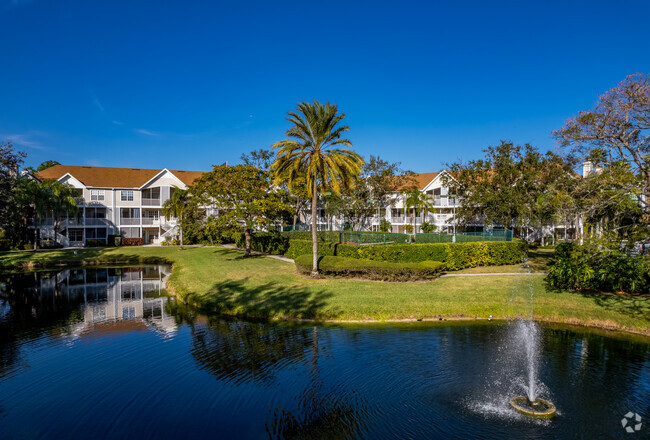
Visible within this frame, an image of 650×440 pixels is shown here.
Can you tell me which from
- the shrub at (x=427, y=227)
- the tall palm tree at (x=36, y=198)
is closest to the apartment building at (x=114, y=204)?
the tall palm tree at (x=36, y=198)

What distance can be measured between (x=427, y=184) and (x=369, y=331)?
46165 millimetres

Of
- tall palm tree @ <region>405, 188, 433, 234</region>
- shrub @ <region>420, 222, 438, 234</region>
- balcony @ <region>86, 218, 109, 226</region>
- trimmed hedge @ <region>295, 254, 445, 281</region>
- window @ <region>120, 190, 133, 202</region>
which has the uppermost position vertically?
window @ <region>120, 190, 133, 202</region>

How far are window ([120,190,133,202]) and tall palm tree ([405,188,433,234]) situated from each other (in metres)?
38.7

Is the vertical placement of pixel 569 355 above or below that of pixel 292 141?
below

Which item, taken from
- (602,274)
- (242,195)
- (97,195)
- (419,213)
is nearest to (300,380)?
(602,274)

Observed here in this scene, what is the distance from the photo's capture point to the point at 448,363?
12359 mm

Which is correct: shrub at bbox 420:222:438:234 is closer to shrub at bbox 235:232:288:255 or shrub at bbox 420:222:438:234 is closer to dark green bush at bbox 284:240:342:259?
shrub at bbox 235:232:288:255

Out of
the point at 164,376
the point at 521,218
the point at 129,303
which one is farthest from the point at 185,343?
the point at 521,218

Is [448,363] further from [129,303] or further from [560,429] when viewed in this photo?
[129,303]

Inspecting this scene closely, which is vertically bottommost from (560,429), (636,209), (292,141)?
(560,429)

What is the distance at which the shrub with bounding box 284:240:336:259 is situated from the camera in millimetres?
29234

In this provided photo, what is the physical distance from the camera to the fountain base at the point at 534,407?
9266 millimetres

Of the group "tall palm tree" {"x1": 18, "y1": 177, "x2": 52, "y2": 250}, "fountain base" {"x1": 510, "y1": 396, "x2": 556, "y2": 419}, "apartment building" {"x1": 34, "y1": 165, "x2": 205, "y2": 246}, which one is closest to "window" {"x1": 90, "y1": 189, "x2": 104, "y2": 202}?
"apartment building" {"x1": 34, "y1": 165, "x2": 205, "y2": 246}

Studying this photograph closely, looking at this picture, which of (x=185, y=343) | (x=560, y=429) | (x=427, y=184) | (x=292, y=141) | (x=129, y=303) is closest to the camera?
(x=560, y=429)
